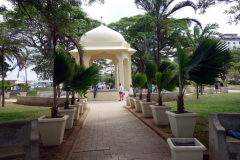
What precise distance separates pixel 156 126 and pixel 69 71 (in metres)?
3.26

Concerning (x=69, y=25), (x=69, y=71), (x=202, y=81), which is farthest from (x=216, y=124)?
(x=69, y=25)

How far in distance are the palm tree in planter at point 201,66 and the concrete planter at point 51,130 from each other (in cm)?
269

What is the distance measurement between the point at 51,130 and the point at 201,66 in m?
3.70

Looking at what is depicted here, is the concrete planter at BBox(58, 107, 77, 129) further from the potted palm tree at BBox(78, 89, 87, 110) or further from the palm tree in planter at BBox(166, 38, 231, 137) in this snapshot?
the palm tree in planter at BBox(166, 38, 231, 137)

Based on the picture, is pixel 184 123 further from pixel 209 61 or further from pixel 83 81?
pixel 83 81

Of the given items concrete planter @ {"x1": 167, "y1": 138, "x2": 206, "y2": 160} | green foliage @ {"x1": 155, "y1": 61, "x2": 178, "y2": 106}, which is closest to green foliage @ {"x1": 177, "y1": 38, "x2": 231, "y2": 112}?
green foliage @ {"x1": 155, "y1": 61, "x2": 178, "y2": 106}

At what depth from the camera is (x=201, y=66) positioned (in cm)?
475

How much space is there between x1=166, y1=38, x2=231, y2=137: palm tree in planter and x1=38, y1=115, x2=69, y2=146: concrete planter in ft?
8.83

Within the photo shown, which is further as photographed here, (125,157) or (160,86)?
(160,86)

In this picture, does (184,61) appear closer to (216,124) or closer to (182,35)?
(216,124)

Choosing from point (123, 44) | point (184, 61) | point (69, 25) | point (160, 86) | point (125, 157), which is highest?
point (123, 44)

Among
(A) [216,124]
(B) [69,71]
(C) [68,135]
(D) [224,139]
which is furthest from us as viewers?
(C) [68,135]

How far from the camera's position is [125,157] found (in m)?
4.27

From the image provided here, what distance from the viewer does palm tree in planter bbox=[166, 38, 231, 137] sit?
184 inches
